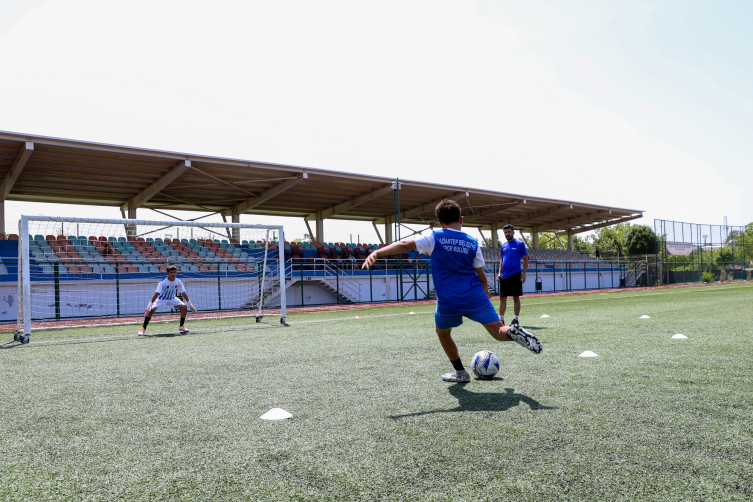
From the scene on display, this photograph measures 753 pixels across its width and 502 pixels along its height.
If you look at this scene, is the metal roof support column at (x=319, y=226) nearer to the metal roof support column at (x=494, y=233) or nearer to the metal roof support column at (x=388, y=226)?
the metal roof support column at (x=388, y=226)

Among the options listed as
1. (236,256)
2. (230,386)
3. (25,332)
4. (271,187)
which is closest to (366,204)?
(271,187)

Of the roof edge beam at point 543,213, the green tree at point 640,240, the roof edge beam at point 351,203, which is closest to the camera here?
the roof edge beam at point 351,203

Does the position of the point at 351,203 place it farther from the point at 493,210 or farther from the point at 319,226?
the point at 493,210

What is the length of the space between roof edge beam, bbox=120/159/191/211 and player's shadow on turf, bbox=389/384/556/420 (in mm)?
18106

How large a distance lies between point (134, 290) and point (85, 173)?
24.5ft

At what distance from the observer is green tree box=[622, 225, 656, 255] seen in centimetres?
6192

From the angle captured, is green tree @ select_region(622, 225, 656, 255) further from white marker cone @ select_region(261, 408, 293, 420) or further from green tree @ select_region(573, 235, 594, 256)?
white marker cone @ select_region(261, 408, 293, 420)

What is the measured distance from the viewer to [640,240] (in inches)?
2447

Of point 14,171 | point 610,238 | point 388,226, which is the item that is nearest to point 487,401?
point 14,171

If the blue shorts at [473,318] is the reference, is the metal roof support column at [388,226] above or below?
above

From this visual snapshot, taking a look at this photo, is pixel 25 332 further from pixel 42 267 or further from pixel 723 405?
pixel 723 405

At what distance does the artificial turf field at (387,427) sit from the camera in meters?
2.36

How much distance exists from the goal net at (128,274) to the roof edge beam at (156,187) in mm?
2485

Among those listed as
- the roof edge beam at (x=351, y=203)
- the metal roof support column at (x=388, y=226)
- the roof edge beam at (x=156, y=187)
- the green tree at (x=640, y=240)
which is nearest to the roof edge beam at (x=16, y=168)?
the roof edge beam at (x=156, y=187)
